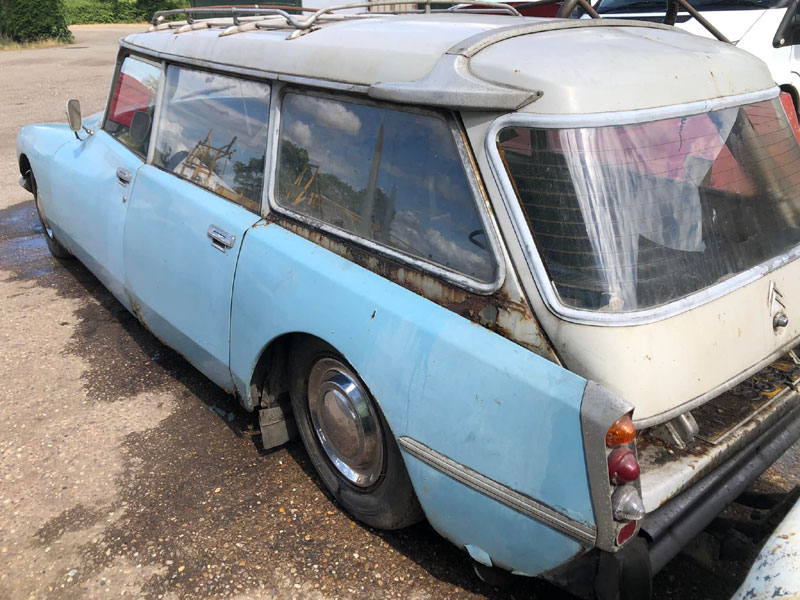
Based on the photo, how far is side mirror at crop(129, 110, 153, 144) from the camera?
3.59 m

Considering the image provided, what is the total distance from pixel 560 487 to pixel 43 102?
12915 millimetres

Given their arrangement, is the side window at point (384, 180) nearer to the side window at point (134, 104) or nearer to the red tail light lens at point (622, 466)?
the red tail light lens at point (622, 466)

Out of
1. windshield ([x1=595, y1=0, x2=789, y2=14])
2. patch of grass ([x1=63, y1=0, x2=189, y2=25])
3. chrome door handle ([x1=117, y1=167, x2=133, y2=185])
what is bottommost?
chrome door handle ([x1=117, y1=167, x2=133, y2=185])

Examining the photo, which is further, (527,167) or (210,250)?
(210,250)

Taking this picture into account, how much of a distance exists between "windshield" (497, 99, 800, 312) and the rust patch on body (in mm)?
136

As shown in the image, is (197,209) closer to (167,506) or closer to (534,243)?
(167,506)

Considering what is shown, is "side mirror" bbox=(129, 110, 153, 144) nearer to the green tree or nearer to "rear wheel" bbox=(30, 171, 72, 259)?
"rear wheel" bbox=(30, 171, 72, 259)

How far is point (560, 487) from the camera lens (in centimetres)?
179

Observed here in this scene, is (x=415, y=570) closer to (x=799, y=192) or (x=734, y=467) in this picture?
(x=734, y=467)

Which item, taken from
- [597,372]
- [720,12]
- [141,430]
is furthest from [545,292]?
[720,12]

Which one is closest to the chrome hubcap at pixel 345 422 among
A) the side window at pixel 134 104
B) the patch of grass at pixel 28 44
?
the side window at pixel 134 104

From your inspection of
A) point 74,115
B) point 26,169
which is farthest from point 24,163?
point 74,115

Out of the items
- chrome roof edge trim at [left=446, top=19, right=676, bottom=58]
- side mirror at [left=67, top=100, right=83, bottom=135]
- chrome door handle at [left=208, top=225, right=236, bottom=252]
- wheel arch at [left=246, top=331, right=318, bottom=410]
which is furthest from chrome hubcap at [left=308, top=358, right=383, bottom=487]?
side mirror at [left=67, top=100, right=83, bottom=135]

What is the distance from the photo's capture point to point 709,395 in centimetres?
200
